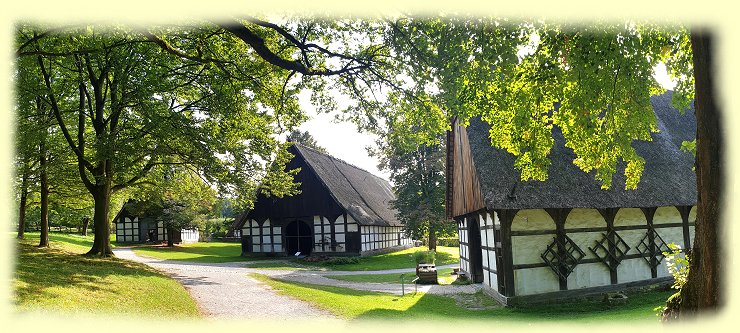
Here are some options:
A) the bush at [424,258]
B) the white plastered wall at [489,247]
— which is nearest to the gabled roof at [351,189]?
the bush at [424,258]

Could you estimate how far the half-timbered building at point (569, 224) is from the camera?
16297 mm

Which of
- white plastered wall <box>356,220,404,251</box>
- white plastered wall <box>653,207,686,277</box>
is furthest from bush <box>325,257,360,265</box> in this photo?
white plastered wall <box>653,207,686,277</box>

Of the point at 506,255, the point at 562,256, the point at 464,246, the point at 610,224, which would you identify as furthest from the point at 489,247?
the point at 464,246

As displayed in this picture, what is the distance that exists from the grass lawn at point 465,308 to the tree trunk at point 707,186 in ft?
18.6

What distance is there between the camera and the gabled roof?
36463 mm

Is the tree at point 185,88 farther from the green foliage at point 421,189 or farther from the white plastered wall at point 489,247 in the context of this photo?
the green foliage at point 421,189

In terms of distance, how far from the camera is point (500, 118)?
1239cm

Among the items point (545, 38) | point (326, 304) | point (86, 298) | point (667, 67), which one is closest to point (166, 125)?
point (86, 298)

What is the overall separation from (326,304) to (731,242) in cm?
1039

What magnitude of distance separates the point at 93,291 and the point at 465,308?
1085 cm

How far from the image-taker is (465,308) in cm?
1628

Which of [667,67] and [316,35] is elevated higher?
[316,35]

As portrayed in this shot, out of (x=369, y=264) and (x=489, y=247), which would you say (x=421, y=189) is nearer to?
(x=369, y=264)

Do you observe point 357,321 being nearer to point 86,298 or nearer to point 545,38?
point 86,298
